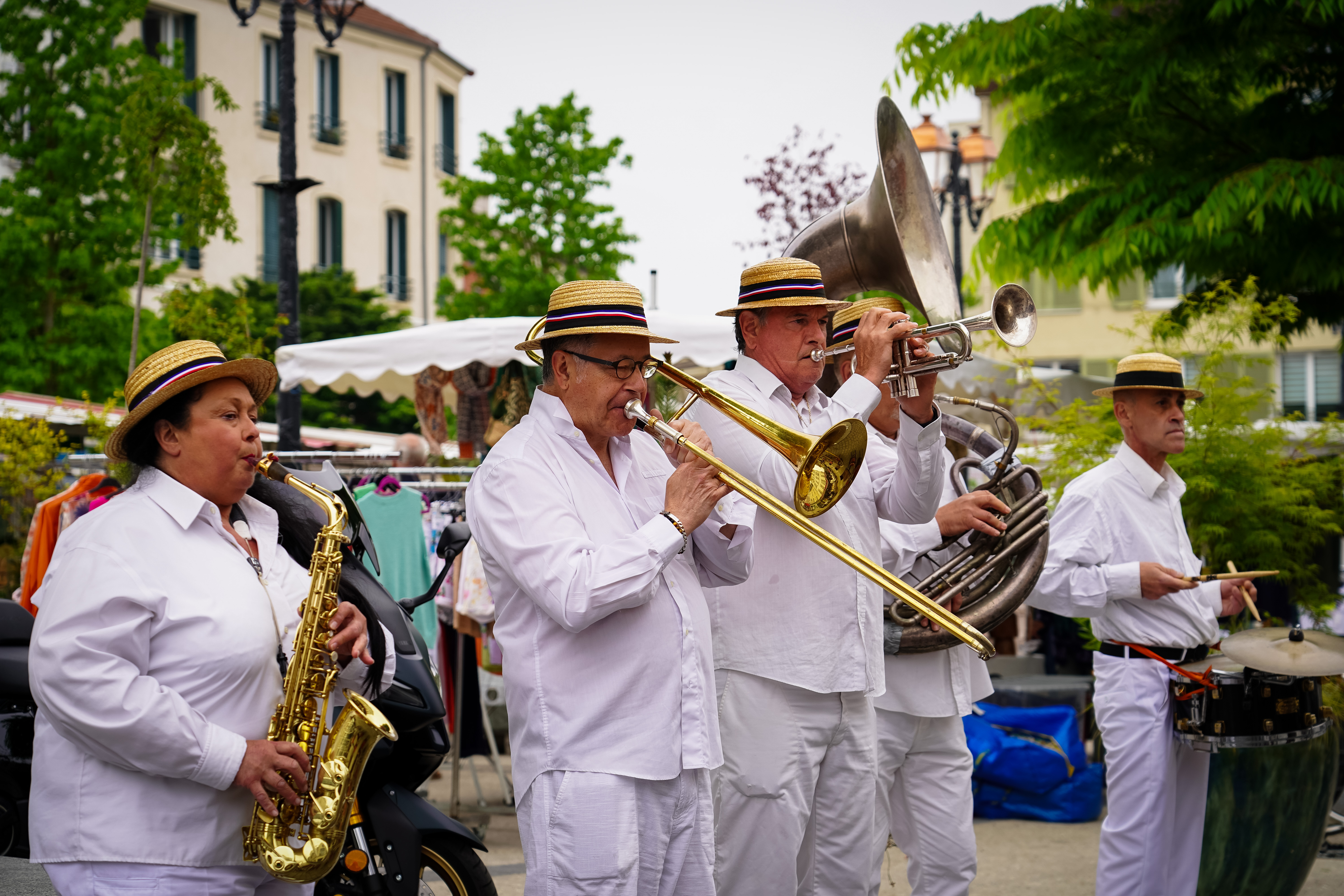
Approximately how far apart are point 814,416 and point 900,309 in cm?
45

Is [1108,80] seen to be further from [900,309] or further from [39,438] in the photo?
[39,438]

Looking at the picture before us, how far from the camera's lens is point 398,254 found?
30844 mm

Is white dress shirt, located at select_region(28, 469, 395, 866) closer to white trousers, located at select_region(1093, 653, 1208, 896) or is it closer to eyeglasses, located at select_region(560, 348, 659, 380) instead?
eyeglasses, located at select_region(560, 348, 659, 380)

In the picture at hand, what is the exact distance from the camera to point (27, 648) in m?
4.30

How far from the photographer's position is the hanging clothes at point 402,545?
6754mm

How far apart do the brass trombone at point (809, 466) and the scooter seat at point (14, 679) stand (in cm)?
209

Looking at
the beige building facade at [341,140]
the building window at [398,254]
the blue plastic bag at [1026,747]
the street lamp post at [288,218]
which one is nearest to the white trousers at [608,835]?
the blue plastic bag at [1026,747]

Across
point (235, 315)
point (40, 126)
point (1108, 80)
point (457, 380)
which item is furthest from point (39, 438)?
point (40, 126)

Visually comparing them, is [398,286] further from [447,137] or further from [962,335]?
[962,335]

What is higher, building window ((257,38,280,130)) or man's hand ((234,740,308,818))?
building window ((257,38,280,130))

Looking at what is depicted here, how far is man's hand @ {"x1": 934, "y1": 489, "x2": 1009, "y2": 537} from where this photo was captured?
15.4 feet

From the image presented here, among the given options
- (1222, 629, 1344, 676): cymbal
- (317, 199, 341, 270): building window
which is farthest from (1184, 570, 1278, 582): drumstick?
(317, 199, 341, 270): building window

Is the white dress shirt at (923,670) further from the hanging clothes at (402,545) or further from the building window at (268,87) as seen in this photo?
the building window at (268,87)

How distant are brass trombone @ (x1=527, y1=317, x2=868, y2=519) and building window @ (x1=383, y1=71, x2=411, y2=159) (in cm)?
2845
